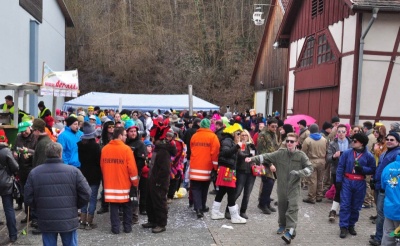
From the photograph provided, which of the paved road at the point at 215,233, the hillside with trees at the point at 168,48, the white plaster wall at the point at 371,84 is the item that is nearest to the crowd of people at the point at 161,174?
the paved road at the point at 215,233

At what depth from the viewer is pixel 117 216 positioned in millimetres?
6449

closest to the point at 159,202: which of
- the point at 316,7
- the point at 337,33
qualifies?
the point at 337,33

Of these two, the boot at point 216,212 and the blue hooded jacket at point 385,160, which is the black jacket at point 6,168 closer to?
the boot at point 216,212

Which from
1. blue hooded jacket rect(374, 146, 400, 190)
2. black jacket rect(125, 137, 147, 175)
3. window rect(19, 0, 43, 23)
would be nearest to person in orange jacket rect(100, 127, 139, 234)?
black jacket rect(125, 137, 147, 175)

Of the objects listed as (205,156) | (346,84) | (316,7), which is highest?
(316,7)

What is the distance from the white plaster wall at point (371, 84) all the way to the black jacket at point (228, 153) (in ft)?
23.2

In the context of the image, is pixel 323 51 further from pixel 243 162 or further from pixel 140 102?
pixel 140 102

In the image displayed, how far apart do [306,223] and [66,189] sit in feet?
15.5

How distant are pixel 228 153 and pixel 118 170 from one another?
196 cm

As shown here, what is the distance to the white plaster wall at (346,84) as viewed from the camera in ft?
41.4

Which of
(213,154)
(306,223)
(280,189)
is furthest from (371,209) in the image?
(213,154)

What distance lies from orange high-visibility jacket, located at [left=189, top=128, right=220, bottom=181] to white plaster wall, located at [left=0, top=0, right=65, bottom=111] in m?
11.6

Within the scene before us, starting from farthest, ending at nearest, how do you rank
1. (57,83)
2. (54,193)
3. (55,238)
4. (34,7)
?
1. (34,7)
2. (57,83)
3. (55,238)
4. (54,193)

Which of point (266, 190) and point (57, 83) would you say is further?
point (57, 83)
